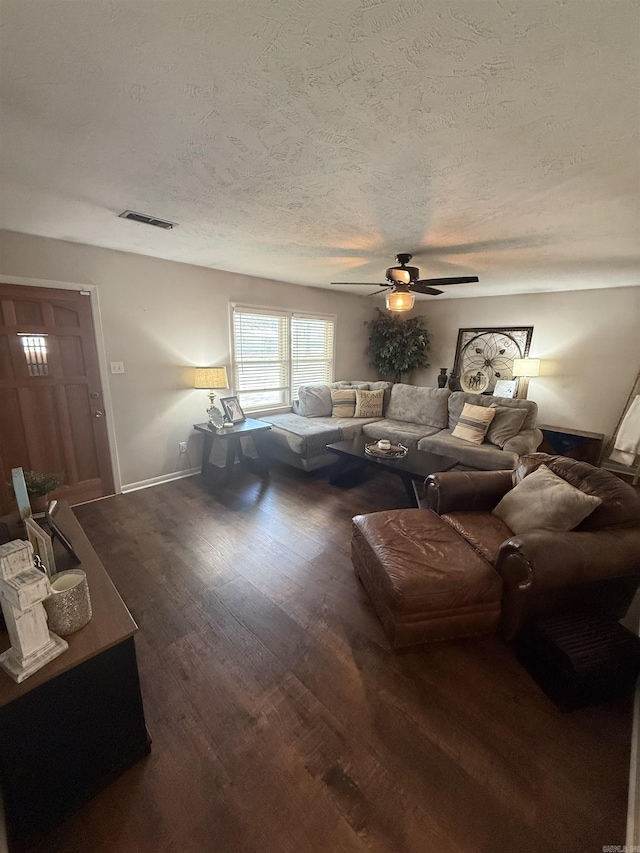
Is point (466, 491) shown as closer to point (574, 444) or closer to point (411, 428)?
point (411, 428)

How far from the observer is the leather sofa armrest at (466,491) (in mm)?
2252

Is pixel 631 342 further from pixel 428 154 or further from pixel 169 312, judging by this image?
pixel 169 312

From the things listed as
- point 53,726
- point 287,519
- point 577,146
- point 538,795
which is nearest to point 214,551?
point 287,519

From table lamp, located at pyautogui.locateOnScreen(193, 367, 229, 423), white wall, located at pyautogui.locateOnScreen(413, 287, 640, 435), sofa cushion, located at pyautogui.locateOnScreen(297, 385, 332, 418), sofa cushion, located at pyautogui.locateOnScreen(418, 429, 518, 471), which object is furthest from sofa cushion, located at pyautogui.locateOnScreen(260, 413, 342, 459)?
white wall, located at pyautogui.locateOnScreen(413, 287, 640, 435)

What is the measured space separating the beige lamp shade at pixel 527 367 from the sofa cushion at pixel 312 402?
8.99 ft

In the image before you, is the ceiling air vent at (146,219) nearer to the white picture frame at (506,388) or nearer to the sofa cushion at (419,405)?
the sofa cushion at (419,405)

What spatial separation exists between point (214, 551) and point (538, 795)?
2093 mm

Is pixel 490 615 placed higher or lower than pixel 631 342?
lower

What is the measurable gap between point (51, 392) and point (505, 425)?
14.9ft

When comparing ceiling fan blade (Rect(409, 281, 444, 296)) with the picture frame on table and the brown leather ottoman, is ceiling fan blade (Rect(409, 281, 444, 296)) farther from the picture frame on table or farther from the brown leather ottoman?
the picture frame on table

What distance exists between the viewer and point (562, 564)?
1.51 m

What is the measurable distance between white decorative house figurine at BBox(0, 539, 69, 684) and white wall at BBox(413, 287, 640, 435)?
18.6 ft

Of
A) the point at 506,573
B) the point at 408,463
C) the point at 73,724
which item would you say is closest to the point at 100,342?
the point at 73,724

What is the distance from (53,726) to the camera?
1.01m
